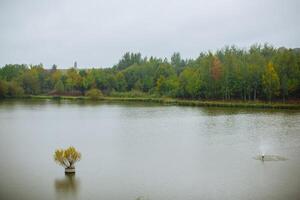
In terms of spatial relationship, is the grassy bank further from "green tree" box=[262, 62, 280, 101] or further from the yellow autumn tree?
the yellow autumn tree

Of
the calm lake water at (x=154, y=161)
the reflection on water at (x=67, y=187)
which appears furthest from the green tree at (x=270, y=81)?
the reflection on water at (x=67, y=187)

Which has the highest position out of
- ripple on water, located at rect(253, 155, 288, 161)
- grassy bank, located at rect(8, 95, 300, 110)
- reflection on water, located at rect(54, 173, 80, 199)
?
grassy bank, located at rect(8, 95, 300, 110)

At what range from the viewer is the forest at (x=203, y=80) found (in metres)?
46.1

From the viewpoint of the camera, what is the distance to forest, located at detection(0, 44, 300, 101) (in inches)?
1813

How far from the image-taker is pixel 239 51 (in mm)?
68562

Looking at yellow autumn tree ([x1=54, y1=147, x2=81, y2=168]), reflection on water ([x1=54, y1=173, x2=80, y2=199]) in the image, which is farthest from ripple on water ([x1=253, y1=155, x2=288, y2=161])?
reflection on water ([x1=54, y1=173, x2=80, y2=199])

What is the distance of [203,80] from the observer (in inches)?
2111

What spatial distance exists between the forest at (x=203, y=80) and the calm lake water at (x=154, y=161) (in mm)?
17008

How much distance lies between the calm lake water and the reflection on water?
0.11 ft

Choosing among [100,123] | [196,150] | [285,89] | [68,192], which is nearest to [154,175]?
[68,192]

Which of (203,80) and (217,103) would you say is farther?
(203,80)

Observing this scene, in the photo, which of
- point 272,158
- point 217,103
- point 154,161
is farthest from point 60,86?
point 272,158

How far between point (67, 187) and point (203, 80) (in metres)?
42.1

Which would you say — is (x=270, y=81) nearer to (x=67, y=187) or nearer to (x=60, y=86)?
(x=67, y=187)
